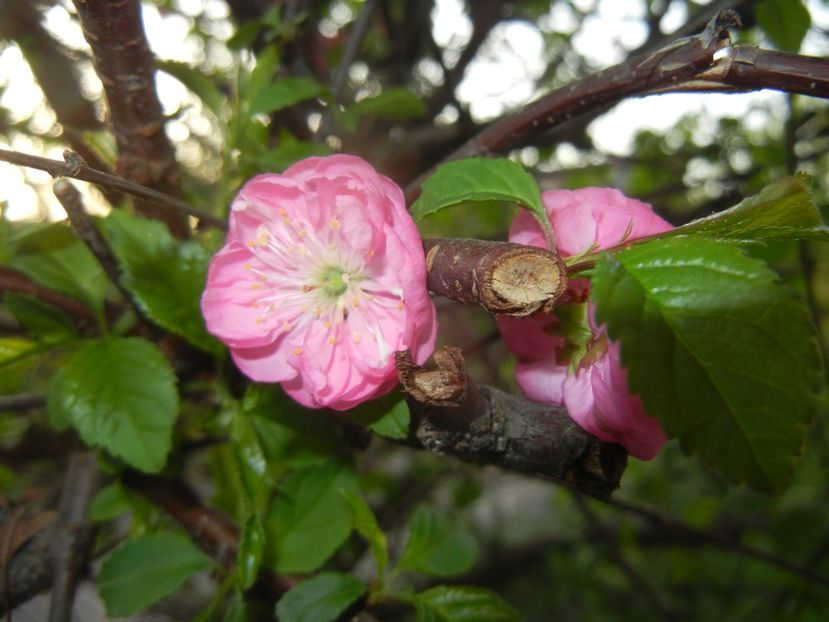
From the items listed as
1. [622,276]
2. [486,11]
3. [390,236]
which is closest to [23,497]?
[390,236]

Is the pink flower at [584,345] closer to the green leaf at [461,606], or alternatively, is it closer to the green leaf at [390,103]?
the green leaf at [461,606]

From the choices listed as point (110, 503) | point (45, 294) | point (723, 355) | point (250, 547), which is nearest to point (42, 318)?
point (45, 294)

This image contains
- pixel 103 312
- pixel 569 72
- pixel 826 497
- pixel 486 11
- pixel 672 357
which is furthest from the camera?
pixel 826 497

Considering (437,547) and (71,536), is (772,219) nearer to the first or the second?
(437,547)

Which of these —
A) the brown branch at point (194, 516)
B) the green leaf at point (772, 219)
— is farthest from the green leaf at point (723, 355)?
the brown branch at point (194, 516)

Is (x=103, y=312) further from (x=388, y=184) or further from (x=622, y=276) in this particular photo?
(x=622, y=276)

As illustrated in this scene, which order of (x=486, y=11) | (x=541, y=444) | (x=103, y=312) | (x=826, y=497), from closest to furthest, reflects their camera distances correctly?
1. (x=541, y=444)
2. (x=103, y=312)
3. (x=486, y=11)
4. (x=826, y=497)
